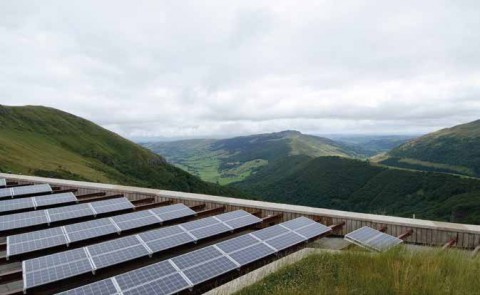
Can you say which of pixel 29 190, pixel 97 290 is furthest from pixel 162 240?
pixel 29 190

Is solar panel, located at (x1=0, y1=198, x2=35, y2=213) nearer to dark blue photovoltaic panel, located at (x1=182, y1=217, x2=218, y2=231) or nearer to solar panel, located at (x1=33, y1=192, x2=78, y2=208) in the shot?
solar panel, located at (x1=33, y1=192, x2=78, y2=208)

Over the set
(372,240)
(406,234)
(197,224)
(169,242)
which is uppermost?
(197,224)

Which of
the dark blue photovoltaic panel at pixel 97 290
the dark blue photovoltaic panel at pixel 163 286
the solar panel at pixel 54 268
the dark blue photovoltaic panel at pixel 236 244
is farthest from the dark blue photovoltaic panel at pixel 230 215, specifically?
the dark blue photovoltaic panel at pixel 97 290

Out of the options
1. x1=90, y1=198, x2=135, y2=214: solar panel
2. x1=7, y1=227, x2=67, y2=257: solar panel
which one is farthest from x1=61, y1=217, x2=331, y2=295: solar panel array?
x1=90, y1=198, x2=135, y2=214: solar panel

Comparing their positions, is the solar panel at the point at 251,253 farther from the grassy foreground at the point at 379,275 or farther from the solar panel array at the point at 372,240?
the solar panel array at the point at 372,240

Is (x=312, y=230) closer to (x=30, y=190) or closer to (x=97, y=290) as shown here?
(x=97, y=290)

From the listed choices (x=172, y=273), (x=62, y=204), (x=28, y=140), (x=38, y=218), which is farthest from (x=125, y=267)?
(x=28, y=140)
